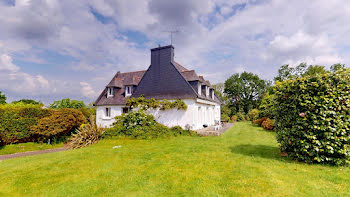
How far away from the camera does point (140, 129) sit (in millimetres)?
13000

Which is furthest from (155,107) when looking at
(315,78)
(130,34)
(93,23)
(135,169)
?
(315,78)

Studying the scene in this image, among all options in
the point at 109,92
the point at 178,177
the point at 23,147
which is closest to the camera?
the point at 178,177

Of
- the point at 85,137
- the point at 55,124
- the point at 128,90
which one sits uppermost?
the point at 128,90

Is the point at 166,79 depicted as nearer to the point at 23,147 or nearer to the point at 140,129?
the point at 140,129

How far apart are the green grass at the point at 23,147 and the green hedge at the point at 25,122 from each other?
1.25 feet

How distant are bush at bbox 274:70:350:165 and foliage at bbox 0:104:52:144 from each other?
1672 centimetres

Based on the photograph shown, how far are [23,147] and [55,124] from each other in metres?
2.40

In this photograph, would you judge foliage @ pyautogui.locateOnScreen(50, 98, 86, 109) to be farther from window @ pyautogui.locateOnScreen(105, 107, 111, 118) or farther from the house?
window @ pyautogui.locateOnScreen(105, 107, 111, 118)

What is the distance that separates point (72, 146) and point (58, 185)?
7071 mm

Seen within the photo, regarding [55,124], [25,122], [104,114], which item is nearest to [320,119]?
[55,124]

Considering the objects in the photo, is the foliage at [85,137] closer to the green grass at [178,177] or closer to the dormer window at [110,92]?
the green grass at [178,177]

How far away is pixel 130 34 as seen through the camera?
44.4 ft

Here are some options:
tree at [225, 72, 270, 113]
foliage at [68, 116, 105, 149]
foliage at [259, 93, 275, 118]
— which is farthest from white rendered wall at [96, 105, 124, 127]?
tree at [225, 72, 270, 113]

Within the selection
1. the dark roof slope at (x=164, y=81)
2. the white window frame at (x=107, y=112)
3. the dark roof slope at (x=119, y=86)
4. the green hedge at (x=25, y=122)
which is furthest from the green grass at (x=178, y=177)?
the white window frame at (x=107, y=112)
